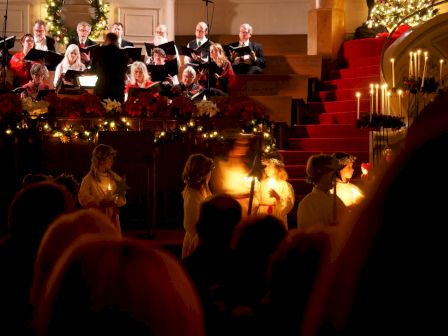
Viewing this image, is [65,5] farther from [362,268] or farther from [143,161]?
[362,268]

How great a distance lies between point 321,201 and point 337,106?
9.12 metres

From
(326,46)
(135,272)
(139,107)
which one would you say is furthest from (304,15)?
(135,272)

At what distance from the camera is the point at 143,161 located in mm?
9594

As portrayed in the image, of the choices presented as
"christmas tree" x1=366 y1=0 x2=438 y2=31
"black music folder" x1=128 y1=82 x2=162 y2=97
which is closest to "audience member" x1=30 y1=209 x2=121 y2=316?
"black music folder" x1=128 y1=82 x2=162 y2=97

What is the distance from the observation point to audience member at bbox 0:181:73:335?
204cm

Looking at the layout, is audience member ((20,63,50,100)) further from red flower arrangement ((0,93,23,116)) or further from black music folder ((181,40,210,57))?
red flower arrangement ((0,93,23,116))

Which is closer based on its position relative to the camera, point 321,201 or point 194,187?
point 321,201

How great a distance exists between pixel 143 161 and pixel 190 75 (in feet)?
16.0

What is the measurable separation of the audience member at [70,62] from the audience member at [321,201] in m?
9.85

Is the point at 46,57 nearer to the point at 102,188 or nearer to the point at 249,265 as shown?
the point at 102,188

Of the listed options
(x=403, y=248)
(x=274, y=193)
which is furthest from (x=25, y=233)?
(x=274, y=193)

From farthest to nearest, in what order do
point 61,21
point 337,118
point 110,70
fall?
point 61,21 < point 337,118 < point 110,70

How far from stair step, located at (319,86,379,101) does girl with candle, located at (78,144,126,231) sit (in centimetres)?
754

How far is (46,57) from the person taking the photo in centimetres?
1445
